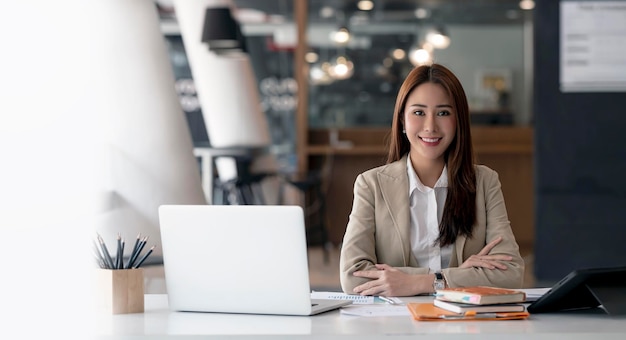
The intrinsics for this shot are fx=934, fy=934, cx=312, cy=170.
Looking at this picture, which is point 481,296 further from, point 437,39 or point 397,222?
point 437,39

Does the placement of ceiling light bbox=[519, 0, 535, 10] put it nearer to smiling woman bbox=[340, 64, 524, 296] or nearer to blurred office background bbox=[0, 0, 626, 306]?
blurred office background bbox=[0, 0, 626, 306]

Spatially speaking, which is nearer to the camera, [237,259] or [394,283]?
[237,259]

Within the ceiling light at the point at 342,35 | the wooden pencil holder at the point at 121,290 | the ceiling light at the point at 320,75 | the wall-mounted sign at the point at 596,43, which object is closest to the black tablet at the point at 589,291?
the wooden pencil holder at the point at 121,290

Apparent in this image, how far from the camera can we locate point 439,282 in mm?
2666

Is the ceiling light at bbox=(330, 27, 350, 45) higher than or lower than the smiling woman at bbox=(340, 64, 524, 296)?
higher

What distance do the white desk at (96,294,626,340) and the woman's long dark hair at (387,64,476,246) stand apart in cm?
74

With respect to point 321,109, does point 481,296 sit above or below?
below

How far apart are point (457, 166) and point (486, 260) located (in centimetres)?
33

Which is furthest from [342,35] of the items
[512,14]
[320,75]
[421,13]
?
[512,14]

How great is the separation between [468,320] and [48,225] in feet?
9.71

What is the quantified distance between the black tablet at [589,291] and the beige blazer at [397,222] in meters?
0.65

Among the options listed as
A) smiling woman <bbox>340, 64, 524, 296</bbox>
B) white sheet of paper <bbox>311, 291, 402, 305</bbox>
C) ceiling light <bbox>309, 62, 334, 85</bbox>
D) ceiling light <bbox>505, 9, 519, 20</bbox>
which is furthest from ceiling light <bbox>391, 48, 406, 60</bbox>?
white sheet of paper <bbox>311, 291, 402, 305</bbox>

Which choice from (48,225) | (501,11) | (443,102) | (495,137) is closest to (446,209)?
(443,102)

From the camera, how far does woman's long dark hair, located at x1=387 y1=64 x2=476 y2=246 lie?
9.69 feet
